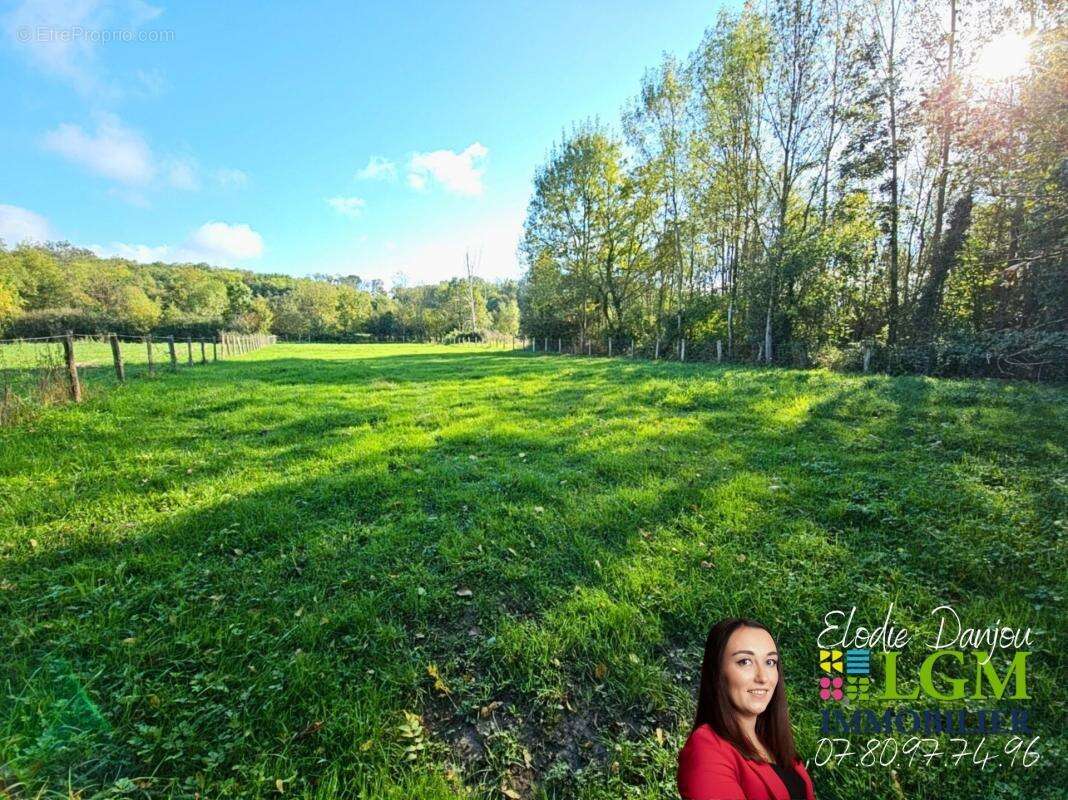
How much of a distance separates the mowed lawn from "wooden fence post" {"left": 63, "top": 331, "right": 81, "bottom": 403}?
1.75m

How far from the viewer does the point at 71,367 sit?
27.4 feet

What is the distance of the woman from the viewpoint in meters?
1.26

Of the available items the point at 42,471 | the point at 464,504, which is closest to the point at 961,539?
the point at 464,504

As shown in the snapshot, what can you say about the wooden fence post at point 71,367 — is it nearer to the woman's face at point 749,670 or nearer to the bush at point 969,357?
the woman's face at point 749,670

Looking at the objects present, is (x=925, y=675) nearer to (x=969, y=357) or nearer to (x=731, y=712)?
(x=731, y=712)

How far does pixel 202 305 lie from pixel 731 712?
93.0 meters

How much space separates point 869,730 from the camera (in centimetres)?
223

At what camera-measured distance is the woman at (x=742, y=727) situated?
126cm

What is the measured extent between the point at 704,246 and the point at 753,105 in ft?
32.7

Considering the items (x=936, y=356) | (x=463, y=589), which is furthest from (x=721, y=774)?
(x=936, y=356)

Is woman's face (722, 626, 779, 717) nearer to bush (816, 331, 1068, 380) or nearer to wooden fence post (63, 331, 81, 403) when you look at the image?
wooden fence post (63, 331, 81, 403)

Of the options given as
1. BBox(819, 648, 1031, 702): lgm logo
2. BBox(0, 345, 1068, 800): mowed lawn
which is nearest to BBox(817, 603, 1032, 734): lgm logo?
BBox(819, 648, 1031, 702): lgm logo

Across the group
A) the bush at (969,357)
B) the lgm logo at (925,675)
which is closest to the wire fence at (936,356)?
the bush at (969,357)

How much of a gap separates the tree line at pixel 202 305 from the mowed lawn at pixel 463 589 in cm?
5087
